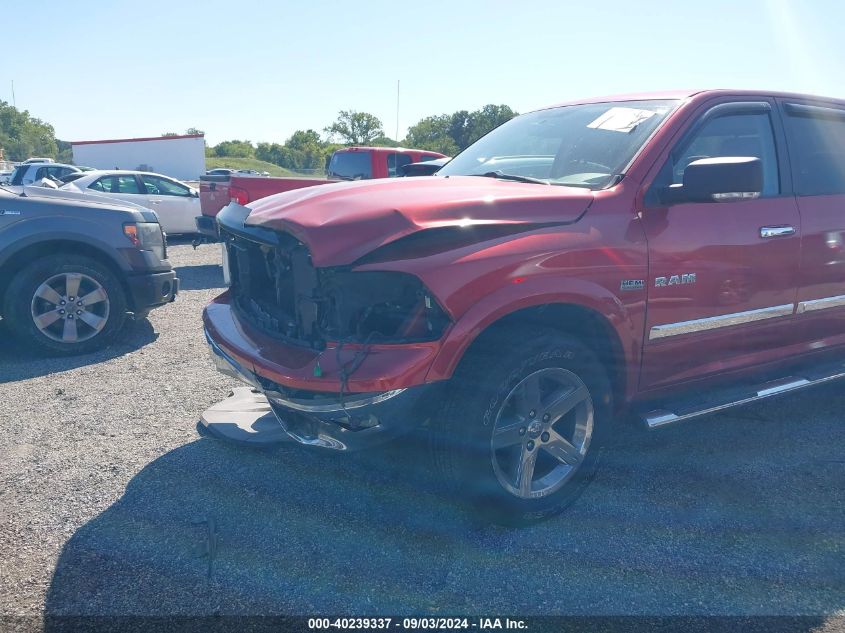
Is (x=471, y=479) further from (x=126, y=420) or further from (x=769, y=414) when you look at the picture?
(x=769, y=414)

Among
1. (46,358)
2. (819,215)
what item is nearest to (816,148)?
(819,215)

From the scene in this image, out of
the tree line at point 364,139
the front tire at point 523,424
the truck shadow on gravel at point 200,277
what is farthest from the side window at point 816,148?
the tree line at point 364,139

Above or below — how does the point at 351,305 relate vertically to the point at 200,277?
above

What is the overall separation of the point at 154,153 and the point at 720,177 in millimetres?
42561

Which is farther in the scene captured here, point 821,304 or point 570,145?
point 821,304

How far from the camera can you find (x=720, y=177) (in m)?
2.91

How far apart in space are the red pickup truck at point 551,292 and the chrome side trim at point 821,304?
1 cm

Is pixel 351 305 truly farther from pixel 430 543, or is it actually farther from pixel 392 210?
pixel 430 543

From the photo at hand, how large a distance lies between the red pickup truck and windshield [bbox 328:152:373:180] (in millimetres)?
8428

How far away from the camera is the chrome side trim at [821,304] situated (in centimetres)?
368

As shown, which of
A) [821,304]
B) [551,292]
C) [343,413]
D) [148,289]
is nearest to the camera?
[343,413]

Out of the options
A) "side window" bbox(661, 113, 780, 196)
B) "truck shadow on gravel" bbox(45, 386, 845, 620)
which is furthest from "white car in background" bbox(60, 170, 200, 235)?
"side window" bbox(661, 113, 780, 196)

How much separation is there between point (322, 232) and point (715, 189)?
5.85 ft

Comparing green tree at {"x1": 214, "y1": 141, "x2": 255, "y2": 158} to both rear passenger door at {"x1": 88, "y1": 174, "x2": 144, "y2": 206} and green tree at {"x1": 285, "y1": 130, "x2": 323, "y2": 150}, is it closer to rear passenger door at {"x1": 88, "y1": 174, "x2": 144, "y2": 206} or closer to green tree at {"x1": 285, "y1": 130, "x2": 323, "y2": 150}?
green tree at {"x1": 285, "y1": 130, "x2": 323, "y2": 150}
